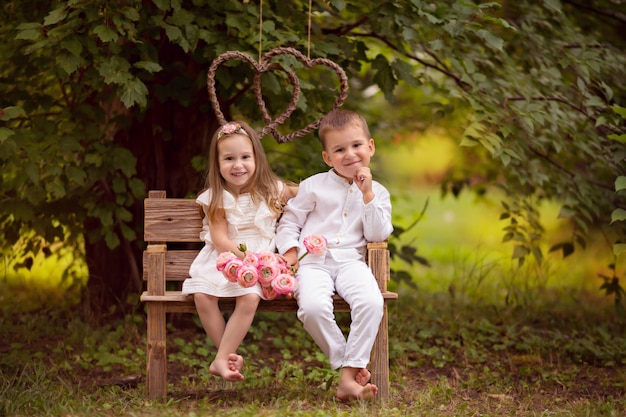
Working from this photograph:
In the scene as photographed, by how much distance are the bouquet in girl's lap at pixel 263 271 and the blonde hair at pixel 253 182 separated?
0.31 m

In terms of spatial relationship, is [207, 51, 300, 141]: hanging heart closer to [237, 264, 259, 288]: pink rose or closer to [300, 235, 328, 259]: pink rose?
[300, 235, 328, 259]: pink rose

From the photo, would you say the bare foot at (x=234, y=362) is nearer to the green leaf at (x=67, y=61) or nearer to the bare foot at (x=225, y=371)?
the bare foot at (x=225, y=371)

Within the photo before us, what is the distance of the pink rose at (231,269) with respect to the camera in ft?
11.8

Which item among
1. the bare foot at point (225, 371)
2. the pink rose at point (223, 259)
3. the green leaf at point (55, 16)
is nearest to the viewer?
the bare foot at point (225, 371)

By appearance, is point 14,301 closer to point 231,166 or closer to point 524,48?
point 231,166

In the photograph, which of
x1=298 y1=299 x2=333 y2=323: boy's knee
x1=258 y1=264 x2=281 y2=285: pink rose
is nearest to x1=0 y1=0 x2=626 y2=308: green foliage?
x1=258 y1=264 x2=281 y2=285: pink rose

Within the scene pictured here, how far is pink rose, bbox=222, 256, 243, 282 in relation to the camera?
360cm

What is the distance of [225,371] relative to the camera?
355 centimetres

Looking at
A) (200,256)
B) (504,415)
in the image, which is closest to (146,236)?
(200,256)

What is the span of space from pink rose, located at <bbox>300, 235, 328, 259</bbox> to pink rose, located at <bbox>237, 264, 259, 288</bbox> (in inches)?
11.3

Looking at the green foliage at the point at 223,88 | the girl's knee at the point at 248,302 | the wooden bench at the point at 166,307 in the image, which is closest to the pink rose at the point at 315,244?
the wooden bench at the point at 166,307

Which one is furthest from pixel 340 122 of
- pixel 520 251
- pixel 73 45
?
pixel 520 251

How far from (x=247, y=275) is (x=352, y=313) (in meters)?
0.49

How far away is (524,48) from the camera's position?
221 inches
